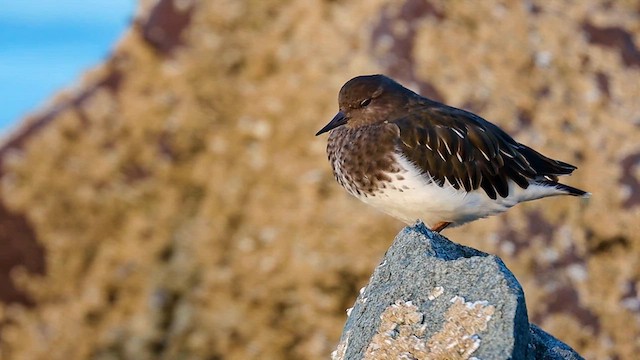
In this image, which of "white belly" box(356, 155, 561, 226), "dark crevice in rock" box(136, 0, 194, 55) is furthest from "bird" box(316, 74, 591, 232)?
"dark crevice in rock" box(136, 0, 194, 55)

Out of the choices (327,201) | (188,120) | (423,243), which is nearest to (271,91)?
(188,120)

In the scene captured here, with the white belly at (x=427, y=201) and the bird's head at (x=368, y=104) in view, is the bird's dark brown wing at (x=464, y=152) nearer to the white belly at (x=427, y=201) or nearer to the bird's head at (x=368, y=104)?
the white belly at (x=427, y=201)

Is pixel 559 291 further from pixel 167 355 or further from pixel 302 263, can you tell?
pixel 167 355

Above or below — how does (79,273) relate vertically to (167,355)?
above

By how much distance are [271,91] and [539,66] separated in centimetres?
485

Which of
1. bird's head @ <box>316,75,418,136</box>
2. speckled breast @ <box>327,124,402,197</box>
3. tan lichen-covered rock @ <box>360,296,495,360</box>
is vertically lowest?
tan lichen-covered rock @ <box>360,296,495,360</box>

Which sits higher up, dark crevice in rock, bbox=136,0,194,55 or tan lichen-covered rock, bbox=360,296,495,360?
dark crevice in rock, bbox=136,0,194,55

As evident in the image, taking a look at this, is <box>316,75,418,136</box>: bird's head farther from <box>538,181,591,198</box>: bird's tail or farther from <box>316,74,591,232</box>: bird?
<box>538,181,591,198</box>: bird's tail

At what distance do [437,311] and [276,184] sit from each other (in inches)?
442

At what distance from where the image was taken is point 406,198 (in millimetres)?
→ 8758

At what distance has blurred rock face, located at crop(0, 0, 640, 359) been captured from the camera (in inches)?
587

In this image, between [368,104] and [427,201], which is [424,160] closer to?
[427,201]

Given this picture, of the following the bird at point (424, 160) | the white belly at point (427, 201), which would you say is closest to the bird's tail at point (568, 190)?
the bird at point (424, 160)

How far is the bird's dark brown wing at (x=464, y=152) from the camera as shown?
902 centimetres
